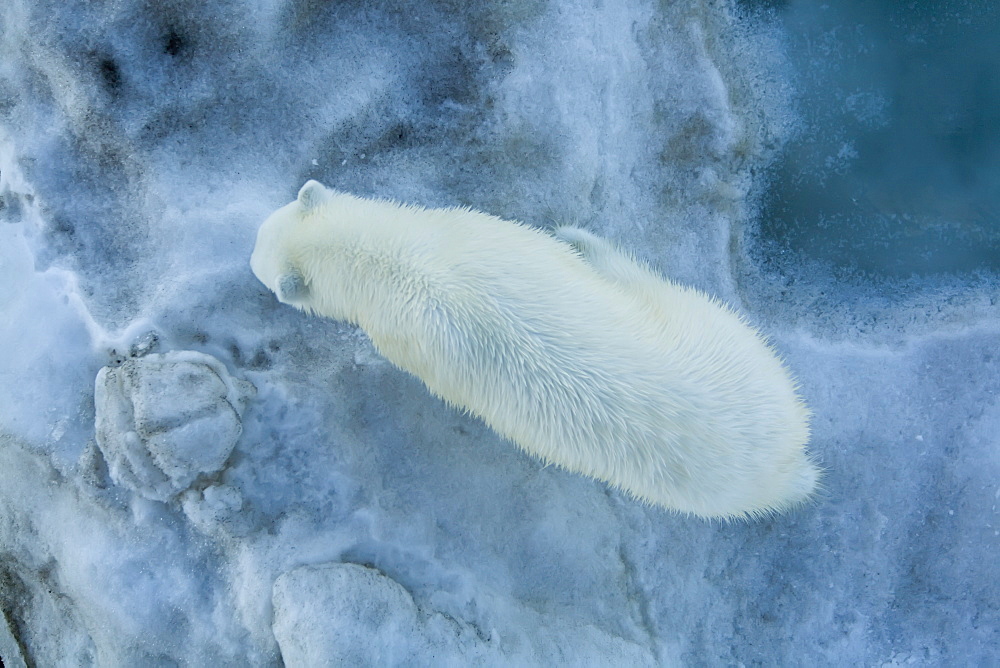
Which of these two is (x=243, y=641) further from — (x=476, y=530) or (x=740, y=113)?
(x=740, y=113)

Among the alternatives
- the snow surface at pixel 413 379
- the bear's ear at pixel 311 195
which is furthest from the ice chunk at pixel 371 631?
the bear's ear at pixel 311 195

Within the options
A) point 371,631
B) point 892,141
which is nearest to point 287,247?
point 371,631

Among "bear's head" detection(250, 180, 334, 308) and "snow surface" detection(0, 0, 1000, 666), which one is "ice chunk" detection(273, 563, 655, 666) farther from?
"bear's head" detection(250, 180, 334, 308)

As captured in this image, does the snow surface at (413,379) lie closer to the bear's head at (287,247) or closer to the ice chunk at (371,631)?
the ice chunk at (371,631)

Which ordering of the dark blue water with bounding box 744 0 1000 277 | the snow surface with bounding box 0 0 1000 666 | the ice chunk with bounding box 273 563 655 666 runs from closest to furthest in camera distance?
1. the ice chunk with bounding box 273 563 655 666
2. the snow surface with bounding box 0 0 1000 666
3. the dark blue water with bounding box 744 0 1000 277

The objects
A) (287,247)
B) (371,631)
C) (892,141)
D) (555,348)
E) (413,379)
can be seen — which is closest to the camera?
(555,348)

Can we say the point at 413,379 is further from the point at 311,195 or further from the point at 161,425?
the point at 161,425

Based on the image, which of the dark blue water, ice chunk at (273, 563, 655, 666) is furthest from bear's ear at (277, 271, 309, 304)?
the dark blue water

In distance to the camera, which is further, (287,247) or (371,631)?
(287,247)
